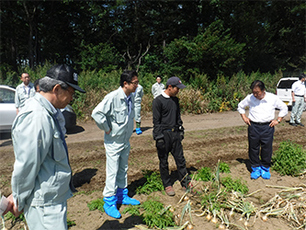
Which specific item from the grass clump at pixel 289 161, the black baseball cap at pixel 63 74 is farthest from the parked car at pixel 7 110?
the grass clump at pixel 289 161

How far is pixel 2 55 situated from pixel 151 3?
1714 cm

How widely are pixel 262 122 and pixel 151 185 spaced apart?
2.71 m

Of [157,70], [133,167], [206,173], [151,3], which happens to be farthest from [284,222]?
[151,3]

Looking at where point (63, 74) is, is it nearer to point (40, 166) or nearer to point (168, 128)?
point (40, 166)

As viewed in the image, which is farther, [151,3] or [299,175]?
[151,3]

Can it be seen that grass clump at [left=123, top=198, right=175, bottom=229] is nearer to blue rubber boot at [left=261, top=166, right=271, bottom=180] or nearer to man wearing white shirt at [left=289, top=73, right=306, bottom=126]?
blue rubber boot at [left=261, top=166, right=271, bottom=180]

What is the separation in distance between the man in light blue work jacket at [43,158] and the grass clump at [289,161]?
4.83m

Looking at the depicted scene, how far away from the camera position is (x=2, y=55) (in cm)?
2509

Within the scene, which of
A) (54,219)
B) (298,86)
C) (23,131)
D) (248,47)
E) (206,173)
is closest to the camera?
(23,131)

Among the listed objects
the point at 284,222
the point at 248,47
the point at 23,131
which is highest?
the point at 248,47

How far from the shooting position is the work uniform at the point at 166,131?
13.8 ft

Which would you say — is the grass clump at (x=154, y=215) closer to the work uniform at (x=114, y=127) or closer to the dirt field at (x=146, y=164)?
the dirt field at (x=146, y=164)

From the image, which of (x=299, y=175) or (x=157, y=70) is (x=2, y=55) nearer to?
(x=157, y=70)

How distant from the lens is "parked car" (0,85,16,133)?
26.6ft
